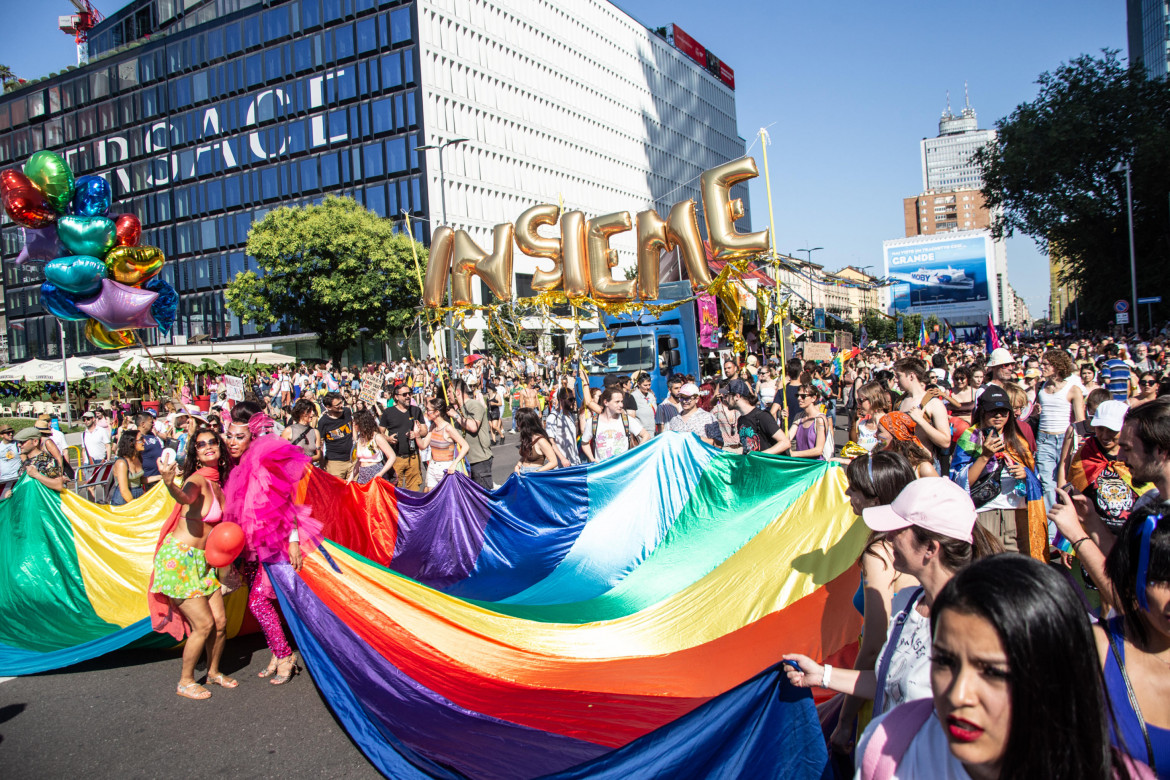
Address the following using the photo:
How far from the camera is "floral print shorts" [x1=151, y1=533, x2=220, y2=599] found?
541 cm

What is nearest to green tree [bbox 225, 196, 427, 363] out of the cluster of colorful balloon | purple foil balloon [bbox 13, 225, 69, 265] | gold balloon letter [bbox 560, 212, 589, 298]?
gold balloon letter [bbox 560, 212, 589, 298]

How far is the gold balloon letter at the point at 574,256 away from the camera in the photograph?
10.6 m

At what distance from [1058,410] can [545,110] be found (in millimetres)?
57929

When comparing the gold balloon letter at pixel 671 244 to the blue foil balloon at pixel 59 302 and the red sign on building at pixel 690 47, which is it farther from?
the red sign on building at pixel 690 47

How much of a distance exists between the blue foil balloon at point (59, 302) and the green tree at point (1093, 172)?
42.1 meters

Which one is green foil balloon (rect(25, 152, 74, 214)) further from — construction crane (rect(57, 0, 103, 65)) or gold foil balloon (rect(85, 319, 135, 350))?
construction crane (rect(57, 0, 103, 65))

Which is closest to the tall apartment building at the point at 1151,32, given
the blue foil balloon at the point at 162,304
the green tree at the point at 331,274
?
the green tree at the point at 331,274

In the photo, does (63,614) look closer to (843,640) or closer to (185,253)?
(843,640)

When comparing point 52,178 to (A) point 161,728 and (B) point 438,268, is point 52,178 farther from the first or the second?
(A) point 161,728

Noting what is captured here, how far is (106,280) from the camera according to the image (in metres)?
8.52

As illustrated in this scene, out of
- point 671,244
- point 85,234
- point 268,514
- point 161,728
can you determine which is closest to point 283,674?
point 161,728

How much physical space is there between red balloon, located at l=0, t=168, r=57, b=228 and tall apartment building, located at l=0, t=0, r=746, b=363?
1663 inches

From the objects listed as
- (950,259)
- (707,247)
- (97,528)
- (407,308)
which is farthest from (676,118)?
(97,528)

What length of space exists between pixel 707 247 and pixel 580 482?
4.17 metres
